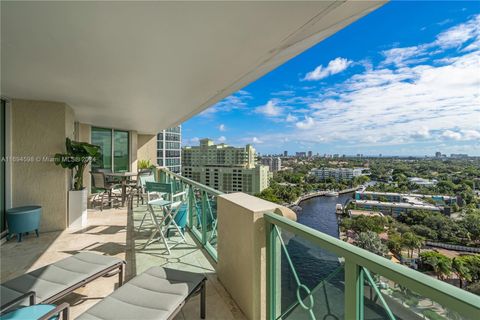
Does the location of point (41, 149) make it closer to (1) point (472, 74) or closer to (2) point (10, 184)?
(2) point (10, 184)

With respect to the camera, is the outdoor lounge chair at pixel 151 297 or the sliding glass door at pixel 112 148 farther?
the sliding glass door at pixel 112 148

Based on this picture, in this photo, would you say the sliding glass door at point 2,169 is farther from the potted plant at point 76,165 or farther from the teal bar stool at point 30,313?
the teal bar stool at point 30,313

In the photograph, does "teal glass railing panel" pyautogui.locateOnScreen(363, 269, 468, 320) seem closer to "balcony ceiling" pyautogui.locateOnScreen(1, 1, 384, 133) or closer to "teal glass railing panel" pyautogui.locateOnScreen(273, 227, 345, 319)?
"teal glass railing panel" pyautogui.locateOnScreen(273, 227, 345, 319)

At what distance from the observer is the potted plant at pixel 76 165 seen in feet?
15.2

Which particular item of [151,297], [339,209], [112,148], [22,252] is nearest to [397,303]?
[151,297]

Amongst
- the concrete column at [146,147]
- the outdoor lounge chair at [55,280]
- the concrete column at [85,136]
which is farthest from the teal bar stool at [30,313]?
the concrete column at [146,147]

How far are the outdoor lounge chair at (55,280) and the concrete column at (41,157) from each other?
2734 mm

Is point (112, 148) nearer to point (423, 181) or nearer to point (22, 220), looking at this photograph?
point (22, 220)

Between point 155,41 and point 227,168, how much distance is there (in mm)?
15159

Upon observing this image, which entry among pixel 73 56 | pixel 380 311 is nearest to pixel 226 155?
pixel 73 56

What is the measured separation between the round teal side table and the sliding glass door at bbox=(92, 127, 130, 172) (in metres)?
4.47

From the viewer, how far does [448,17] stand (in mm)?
9289

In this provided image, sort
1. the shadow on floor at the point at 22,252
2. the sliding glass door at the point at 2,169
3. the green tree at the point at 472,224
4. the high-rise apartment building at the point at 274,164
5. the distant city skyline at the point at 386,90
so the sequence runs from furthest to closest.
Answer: the high-rise apartment building at the point at 274,164 → the distant city skyline at the point at 386,90 → the green tree at the point at 472,224 → the sliding glass door at the point at 2,169 → the shadow on floor at the point at 22,252

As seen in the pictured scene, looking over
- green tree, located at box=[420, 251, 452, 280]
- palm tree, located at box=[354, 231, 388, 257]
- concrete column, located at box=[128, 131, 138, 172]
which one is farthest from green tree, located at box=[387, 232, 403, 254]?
concrete column, located at box=[128, 131, 138, 172]
